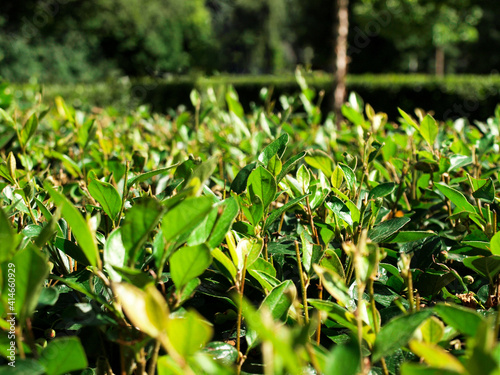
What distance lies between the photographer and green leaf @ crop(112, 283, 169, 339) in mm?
440

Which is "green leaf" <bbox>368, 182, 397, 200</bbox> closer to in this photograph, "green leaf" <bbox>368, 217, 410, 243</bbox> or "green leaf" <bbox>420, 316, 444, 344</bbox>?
"green leaf" <bbox>368, 217, 410, 243</bbox>

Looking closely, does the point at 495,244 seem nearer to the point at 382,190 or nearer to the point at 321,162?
the point at 382,190

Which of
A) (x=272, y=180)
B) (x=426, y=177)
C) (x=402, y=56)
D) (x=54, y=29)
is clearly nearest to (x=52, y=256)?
(x=272, y=180)

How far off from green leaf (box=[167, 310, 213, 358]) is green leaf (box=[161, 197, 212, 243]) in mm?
149

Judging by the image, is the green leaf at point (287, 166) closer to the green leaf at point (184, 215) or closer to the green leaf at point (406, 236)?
the green leaf at point (406, 236)

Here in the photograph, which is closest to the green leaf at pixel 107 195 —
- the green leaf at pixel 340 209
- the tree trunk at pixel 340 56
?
the green leaf at pixel 340 209

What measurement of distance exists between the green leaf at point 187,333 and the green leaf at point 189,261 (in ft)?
0.42

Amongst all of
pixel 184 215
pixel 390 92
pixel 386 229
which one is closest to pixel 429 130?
pixel 386 229

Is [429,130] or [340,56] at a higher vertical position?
[429,130]

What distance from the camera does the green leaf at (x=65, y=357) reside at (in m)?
0.49

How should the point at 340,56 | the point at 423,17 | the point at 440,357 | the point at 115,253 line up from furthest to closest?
the point at 423,17, the point at 340,56, the point at 115,253, the point at 440,357

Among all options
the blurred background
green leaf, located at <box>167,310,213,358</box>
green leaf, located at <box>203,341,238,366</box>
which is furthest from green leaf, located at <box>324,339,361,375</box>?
the blurred background

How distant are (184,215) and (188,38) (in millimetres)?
40362

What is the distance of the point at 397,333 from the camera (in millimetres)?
543
